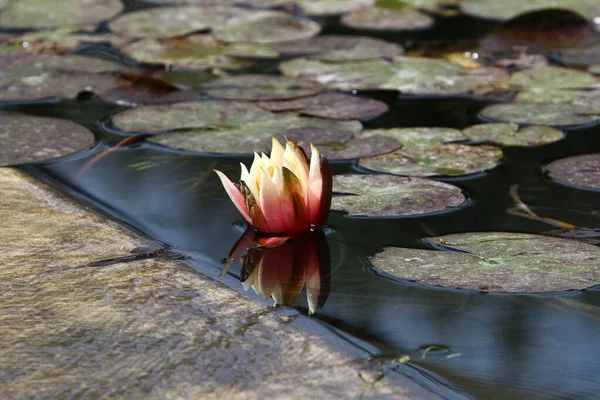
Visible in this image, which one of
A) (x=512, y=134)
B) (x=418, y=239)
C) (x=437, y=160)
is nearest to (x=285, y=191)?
(x=418, y=239)

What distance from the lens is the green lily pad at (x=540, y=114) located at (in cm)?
242

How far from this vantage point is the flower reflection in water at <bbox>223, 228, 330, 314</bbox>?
1.46m

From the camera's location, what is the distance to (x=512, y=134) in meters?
2.33

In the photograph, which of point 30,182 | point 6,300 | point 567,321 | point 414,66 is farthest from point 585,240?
point 414,66

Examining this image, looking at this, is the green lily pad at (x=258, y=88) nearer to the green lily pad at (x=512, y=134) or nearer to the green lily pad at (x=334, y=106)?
the green lily pad at (x=334, y=106)

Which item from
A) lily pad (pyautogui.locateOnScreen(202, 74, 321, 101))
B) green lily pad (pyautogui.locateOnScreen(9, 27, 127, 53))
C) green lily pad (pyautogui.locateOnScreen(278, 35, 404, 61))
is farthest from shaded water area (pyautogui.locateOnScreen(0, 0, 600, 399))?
green lily pad (pyautogui.locateOnScreen(9, 27, 127, 53))

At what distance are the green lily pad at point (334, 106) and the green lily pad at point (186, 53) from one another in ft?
1.93

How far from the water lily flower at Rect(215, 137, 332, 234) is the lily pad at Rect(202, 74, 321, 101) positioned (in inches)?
39.4

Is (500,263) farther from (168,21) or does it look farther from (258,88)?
(168,21)

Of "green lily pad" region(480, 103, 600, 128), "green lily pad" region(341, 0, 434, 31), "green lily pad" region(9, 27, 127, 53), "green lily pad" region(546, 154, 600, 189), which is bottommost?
"green lily pad" region(9, 27, 127, 53)

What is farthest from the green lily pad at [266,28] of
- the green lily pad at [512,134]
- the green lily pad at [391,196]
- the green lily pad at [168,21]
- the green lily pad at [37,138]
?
the green lily pad at [391,196]

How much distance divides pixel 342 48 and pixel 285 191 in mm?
1815

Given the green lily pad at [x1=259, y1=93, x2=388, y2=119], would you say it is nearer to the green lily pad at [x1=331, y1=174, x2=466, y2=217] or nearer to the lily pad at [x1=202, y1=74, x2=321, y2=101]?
the lily pad at [x1=202, y1=74, x2=321, y2=101]

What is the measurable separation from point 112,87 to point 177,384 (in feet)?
6.21
